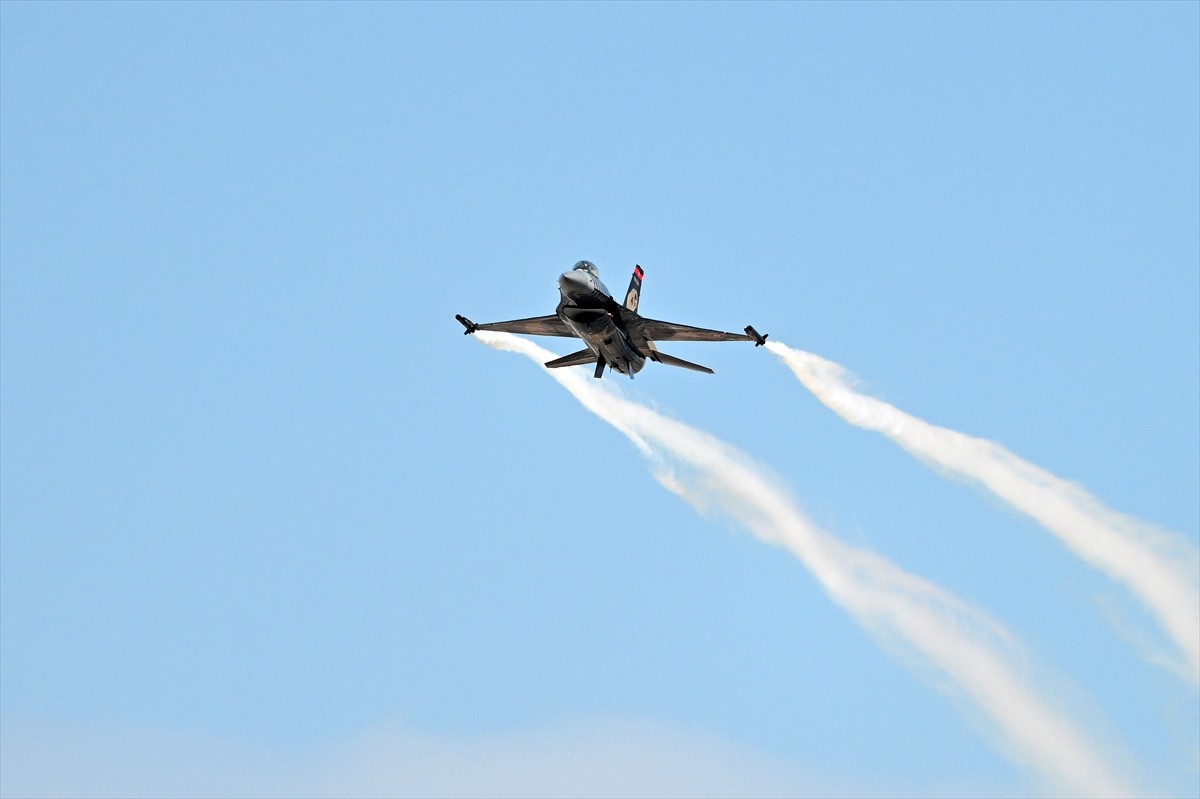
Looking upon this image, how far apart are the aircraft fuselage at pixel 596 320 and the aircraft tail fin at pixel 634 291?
2.56 metres

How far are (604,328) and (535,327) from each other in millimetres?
5223

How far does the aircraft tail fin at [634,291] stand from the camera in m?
125

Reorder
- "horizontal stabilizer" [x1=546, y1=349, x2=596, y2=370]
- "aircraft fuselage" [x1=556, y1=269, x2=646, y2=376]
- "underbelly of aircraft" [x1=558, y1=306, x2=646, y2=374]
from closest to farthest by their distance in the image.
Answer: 1. "aircraft fuselage" [x1=556, y1=269, x2=646, y2=376]
2. "underbelly of aircraft" [x1=558, y1=306, x2=646, y2=374]
3. "horizontal stabilizer" [x1=546, y1=349, x2=596, y2=370]

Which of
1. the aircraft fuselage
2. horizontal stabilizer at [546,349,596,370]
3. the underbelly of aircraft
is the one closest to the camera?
the aircraft fuselage

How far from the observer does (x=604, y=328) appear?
122 meters

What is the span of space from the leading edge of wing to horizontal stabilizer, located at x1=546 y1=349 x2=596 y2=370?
1.04m

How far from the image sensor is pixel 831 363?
13188cm

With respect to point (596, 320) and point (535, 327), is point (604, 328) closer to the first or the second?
point (596, 320)

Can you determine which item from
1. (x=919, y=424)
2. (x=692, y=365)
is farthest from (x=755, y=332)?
(x=919, y=424)

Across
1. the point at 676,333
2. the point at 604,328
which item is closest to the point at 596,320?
the point at 604,328

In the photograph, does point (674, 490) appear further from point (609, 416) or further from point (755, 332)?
point (755, 332)

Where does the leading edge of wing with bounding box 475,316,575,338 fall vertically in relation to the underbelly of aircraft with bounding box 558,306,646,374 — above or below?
above

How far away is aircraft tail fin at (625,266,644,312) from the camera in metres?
125

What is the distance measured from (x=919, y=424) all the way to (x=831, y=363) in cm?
635
